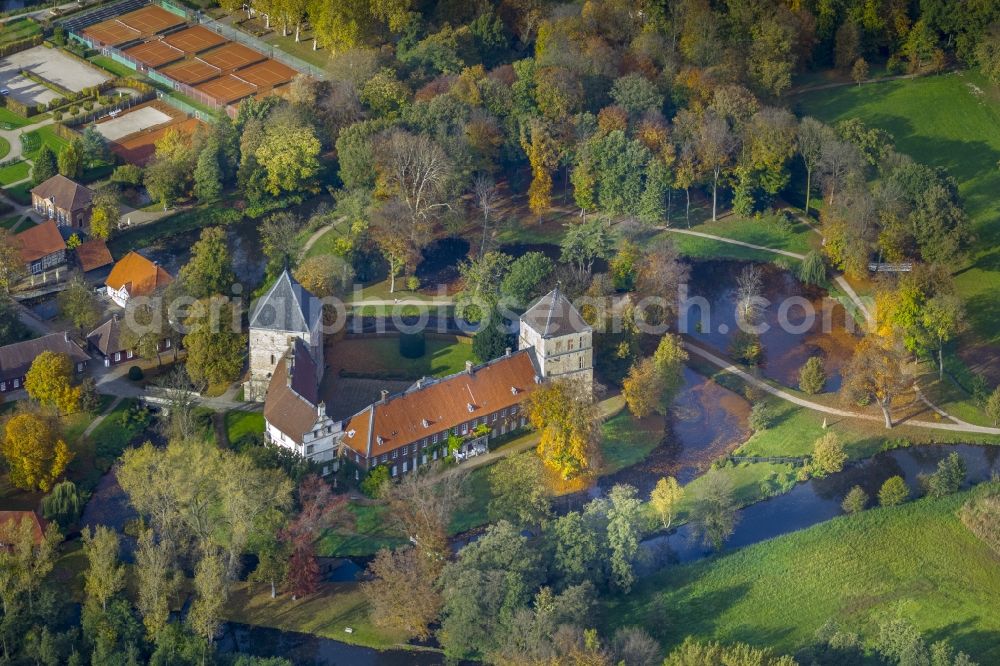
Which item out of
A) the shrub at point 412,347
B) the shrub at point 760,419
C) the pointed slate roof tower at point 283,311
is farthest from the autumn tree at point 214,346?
the shrub at point 760,419

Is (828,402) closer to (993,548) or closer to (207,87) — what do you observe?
(993,548)

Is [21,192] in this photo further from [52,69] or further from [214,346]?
[214,346]

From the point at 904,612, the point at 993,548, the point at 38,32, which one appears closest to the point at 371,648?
the point at 904,612

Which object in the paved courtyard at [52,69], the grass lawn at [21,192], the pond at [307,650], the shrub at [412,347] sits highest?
the shrub at [412,347]

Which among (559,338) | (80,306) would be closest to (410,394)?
(559,338)

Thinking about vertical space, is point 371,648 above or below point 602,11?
below

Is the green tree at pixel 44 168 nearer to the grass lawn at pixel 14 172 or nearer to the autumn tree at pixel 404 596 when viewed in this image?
the grass lawn at pixel 14 172
